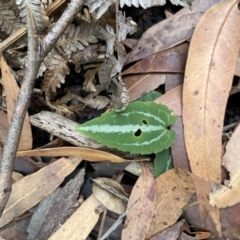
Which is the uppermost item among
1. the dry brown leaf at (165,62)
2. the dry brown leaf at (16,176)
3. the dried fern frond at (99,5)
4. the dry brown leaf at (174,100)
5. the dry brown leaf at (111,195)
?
the dried fern frond at (99,5)

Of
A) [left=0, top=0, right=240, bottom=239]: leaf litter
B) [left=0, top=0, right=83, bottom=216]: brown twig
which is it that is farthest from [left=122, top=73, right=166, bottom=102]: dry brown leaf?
[left=0, top=0, right=83, bottom=216]: brown twig

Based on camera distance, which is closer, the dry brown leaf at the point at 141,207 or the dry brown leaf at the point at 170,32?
the dry brown leaf at the point at 141,207

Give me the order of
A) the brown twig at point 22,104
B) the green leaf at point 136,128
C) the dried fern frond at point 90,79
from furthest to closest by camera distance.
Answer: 1. the dried fern frond at point 90,79
2. the green leaf at point 136,128
3. the brown twig at point 22,104

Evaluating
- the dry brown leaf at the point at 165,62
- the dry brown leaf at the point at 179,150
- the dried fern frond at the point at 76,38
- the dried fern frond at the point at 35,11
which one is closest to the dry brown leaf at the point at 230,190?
the dry brown leaf at the point at 179,150

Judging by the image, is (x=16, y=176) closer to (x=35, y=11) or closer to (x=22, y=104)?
(x=22, y=104)

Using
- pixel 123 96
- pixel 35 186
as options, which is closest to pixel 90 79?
pixel 123 96

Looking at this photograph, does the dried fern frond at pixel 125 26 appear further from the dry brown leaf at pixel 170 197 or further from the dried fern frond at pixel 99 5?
the dry brown leaf at pixel 170 197

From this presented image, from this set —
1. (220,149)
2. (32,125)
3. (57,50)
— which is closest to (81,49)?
A: (57,50)

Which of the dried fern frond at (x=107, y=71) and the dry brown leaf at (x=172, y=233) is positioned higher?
the dried fern frond at (x=107, y=71)

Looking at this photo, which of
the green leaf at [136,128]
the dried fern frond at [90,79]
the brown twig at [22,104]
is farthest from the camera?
the dried fern frond at [90,79]
